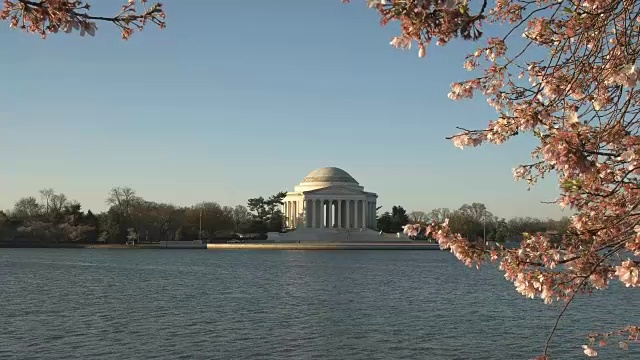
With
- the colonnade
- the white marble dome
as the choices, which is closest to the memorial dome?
the white marble dome

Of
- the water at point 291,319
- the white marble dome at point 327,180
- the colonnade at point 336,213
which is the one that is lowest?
the water at point 291,319

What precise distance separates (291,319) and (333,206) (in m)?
98.3

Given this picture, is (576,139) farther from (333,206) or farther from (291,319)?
(333,206)

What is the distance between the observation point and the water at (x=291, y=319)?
56.0ft

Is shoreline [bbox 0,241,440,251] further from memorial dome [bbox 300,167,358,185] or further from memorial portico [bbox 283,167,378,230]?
memorial dome [bbox 300,167,358,185]

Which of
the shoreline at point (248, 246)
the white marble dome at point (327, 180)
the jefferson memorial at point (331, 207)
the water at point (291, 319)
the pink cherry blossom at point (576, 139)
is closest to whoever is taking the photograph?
the pink cherry blossom at point (576, 139)

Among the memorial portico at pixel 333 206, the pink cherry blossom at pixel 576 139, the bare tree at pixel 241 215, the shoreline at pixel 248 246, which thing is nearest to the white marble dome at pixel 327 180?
the memorial portico at pixel 333 206

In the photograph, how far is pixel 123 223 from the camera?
316 feet

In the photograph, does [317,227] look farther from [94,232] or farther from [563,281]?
[563,281]

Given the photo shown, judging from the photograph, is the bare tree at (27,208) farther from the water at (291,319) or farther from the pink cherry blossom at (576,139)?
the pink cherry blossom at (576,139)

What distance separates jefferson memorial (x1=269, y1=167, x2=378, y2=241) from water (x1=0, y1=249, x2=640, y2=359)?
7849 centimetres

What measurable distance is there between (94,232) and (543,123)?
97229 millimetres

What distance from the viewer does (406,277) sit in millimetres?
40719

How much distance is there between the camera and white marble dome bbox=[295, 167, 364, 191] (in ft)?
405
